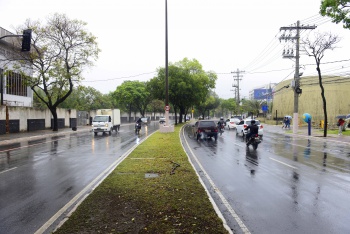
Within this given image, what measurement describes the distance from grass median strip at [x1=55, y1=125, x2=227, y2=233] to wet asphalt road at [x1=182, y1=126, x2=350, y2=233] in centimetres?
51

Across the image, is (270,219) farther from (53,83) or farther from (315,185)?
(53,83)

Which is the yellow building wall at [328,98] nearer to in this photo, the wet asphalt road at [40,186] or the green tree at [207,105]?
the green tree at [207,105]

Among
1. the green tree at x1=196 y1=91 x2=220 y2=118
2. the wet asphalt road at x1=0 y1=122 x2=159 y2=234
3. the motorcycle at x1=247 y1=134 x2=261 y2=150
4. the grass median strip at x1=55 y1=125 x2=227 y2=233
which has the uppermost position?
the green tree at x1=196 y1=91 x2=220 y2=118

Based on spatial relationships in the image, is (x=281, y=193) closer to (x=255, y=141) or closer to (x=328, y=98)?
(x=255, y=141)

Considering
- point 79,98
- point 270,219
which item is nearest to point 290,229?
point 270,219

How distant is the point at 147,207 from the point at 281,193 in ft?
11.5

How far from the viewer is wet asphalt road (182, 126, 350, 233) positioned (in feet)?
17.0

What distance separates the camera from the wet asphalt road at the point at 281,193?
17.0 feet

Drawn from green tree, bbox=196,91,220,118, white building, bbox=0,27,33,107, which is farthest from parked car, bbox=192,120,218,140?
green tree, bbox=196,91,220,118

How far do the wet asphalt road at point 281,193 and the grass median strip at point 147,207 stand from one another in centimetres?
51

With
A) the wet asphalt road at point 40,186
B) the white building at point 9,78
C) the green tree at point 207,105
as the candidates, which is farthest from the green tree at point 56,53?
the green tree at point 207,105

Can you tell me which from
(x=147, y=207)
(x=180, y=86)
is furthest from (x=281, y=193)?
(x=180, y=86)

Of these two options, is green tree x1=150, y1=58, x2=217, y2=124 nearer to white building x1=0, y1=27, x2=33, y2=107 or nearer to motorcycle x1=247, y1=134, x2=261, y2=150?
white building x1=0, y1=27, x2=33, y2=107

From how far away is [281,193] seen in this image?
7.23 metres
